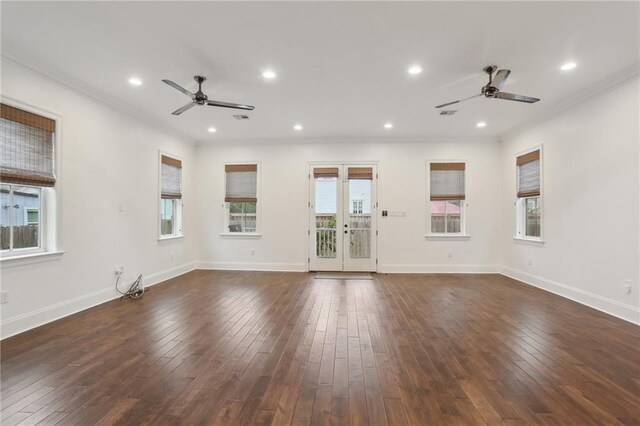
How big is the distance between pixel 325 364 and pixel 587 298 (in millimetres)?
3894

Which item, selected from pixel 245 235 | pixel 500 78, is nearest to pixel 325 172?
pixel 245 235

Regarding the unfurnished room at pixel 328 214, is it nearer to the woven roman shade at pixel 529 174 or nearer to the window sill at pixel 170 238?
the woven roman shade at pixel 529 174

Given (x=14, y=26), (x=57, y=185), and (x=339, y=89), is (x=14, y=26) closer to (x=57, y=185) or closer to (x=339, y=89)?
(x=57, y=185)

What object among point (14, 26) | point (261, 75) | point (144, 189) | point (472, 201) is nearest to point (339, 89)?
point (261, 75)

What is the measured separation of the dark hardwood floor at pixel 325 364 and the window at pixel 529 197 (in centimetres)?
164

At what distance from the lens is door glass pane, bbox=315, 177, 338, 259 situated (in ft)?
20.8

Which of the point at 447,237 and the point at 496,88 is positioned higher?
the point at 496,88

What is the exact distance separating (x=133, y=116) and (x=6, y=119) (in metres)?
1.78

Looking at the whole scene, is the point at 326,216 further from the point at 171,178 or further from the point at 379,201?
the point at 171,178

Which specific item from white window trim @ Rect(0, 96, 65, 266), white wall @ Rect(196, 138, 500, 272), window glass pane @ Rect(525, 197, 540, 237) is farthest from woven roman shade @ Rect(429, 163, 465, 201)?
white window trim @ Rect(0, 96, 65, 266)

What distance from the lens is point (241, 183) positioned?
6445mm

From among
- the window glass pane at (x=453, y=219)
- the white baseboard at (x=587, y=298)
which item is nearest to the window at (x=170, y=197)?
the window glass pane at (x=453, y=219)

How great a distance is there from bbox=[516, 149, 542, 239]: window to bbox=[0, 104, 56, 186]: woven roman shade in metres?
7.03

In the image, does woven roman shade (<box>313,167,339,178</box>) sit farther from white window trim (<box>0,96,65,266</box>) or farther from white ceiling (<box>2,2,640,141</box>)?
white window trim (<box>0,96,65,266</box>)
